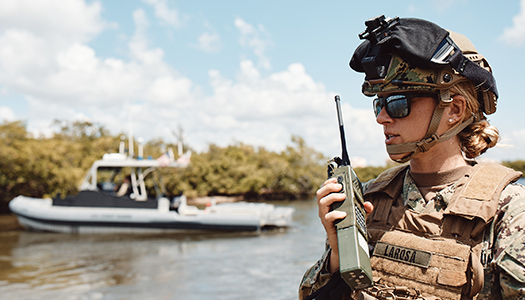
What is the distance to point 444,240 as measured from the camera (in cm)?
130

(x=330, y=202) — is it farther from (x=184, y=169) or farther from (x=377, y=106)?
(x=184, y=169)

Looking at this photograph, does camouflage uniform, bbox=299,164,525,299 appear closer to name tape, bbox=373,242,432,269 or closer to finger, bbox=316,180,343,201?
name tape, bbox=373,242,432,269

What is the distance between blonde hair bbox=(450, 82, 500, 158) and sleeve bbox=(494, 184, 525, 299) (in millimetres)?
281

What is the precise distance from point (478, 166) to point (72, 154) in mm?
26741

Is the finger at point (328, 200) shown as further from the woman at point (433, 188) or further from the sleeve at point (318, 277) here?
the sleeve at point (318, 277)

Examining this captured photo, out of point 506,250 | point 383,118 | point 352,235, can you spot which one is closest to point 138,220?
point 383,118

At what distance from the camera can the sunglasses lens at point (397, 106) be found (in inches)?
56.0

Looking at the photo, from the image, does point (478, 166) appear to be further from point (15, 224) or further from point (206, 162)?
point (206, 162)

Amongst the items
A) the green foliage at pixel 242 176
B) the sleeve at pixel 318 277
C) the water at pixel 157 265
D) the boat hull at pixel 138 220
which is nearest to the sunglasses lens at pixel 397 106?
the sleeve at pixel 318 277

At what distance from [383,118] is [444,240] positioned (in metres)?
0.47

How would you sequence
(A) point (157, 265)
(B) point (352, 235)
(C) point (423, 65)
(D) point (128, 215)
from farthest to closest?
(D) point (128, 215) < (A) point (157, 265) < (C) point (423, 65) < (B) point (352, 235)

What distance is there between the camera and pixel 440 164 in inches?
58.6

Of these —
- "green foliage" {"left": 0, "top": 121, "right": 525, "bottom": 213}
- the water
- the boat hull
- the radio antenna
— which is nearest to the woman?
the radio antenna

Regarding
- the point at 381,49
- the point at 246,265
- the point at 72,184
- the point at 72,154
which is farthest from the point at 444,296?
the point at 72,154
